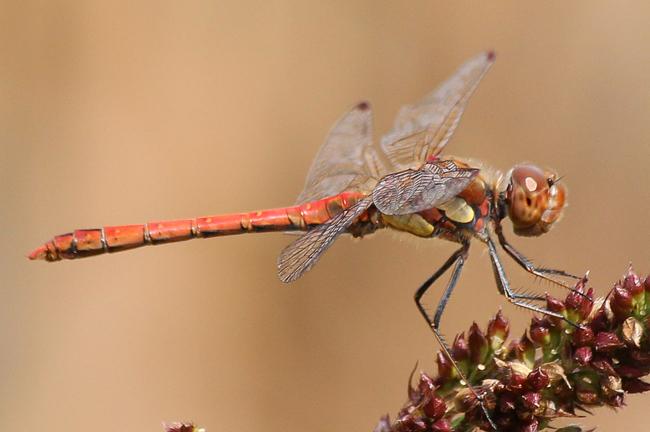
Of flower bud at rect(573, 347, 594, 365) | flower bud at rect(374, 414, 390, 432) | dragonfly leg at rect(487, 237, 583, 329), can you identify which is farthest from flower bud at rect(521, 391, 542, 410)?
dragonfly leg at rect(487, 237, 583, 329)

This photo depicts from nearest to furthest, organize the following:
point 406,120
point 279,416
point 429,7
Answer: point 406,120 → point 279,416 → point 429,7

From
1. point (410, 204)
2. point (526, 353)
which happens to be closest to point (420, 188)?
point (410, 204)

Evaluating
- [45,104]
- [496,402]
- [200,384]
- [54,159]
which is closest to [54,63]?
[45,104]

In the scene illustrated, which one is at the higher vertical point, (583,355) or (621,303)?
(621,303)

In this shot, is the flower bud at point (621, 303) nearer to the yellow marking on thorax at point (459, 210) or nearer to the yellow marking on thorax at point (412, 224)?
the yellow marking on thorax at point (459, 210)

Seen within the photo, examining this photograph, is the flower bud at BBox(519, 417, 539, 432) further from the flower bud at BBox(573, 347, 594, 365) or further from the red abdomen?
the red abdomen

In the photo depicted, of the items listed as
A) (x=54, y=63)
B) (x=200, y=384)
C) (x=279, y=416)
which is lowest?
(x=279, y=416)

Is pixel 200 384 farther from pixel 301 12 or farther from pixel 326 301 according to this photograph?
pixel 301 12

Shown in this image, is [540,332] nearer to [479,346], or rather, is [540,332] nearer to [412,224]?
[479,346]
